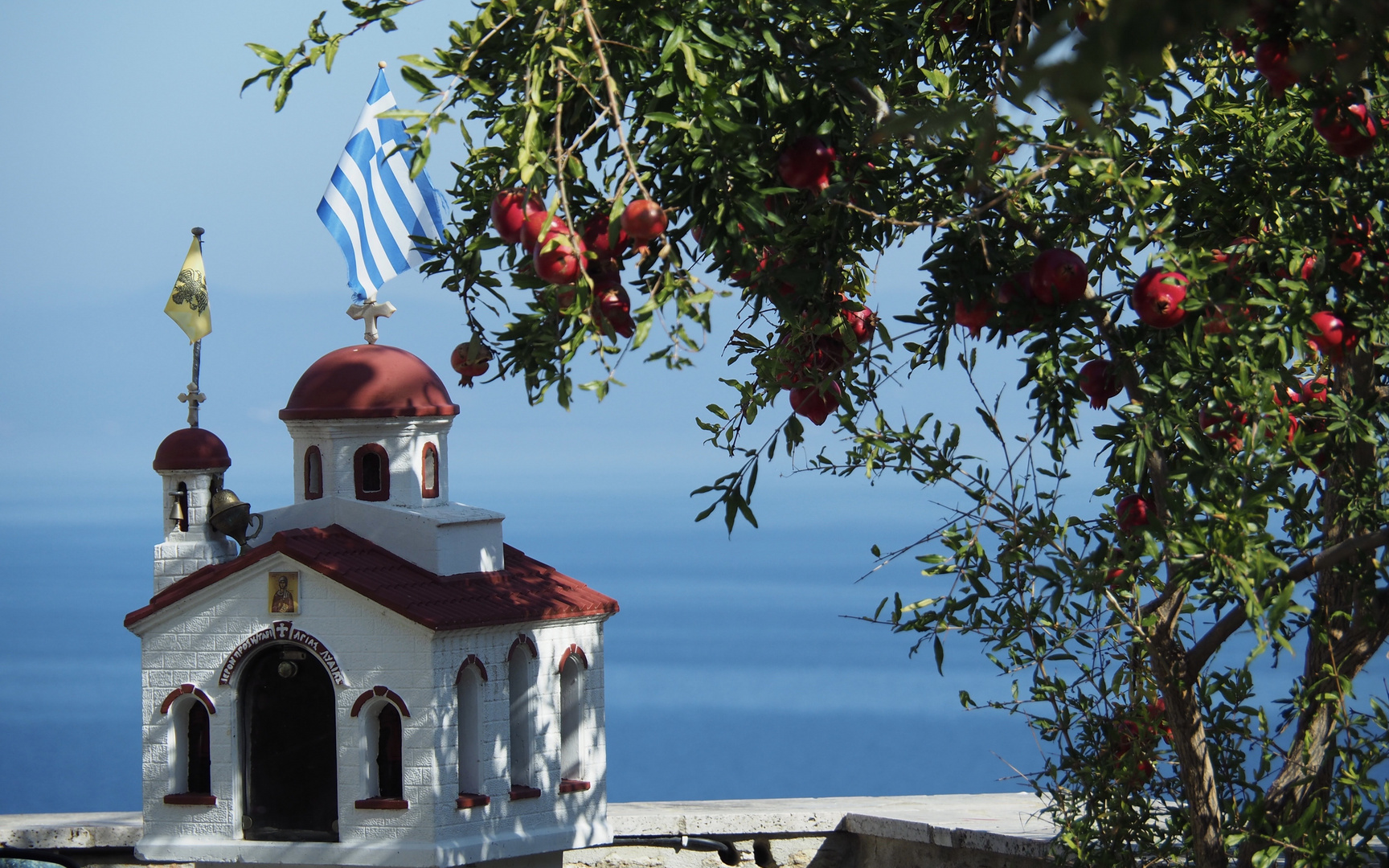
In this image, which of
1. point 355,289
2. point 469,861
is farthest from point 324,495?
point 469,861

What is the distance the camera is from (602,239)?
3.35 meters

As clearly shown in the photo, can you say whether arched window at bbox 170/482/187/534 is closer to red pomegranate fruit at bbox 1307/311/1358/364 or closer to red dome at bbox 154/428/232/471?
red dome at bbox 154/428/232/471

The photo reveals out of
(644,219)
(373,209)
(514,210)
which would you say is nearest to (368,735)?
(373,209)

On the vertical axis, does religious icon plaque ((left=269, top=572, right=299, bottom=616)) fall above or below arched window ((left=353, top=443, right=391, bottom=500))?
below

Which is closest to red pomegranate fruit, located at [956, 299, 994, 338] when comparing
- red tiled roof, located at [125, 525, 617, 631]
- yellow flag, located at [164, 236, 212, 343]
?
red tiled roof, located at [125, 525, 617, 631]

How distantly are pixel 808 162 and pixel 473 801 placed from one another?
164 inches

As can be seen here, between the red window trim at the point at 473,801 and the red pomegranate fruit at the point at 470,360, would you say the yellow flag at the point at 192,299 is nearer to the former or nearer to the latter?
the red window trim at the point at 473,801

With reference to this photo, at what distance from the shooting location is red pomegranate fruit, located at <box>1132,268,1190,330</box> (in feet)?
11.4

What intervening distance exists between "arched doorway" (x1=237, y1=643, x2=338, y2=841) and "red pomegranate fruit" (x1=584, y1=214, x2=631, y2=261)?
13.6 feet

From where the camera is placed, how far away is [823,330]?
4414 mm

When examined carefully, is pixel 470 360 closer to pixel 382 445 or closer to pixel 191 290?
pixel 382 445

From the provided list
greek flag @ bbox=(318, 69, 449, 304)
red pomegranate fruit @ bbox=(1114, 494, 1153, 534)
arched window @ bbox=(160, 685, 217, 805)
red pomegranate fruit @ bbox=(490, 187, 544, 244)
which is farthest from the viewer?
greek flag @ bbox=(318, 69, 449, 304)

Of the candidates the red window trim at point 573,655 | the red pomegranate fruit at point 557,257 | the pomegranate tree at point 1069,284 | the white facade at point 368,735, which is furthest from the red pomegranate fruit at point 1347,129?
the red window trim at point 573,655

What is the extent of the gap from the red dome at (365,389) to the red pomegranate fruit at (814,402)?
3.38 metres
